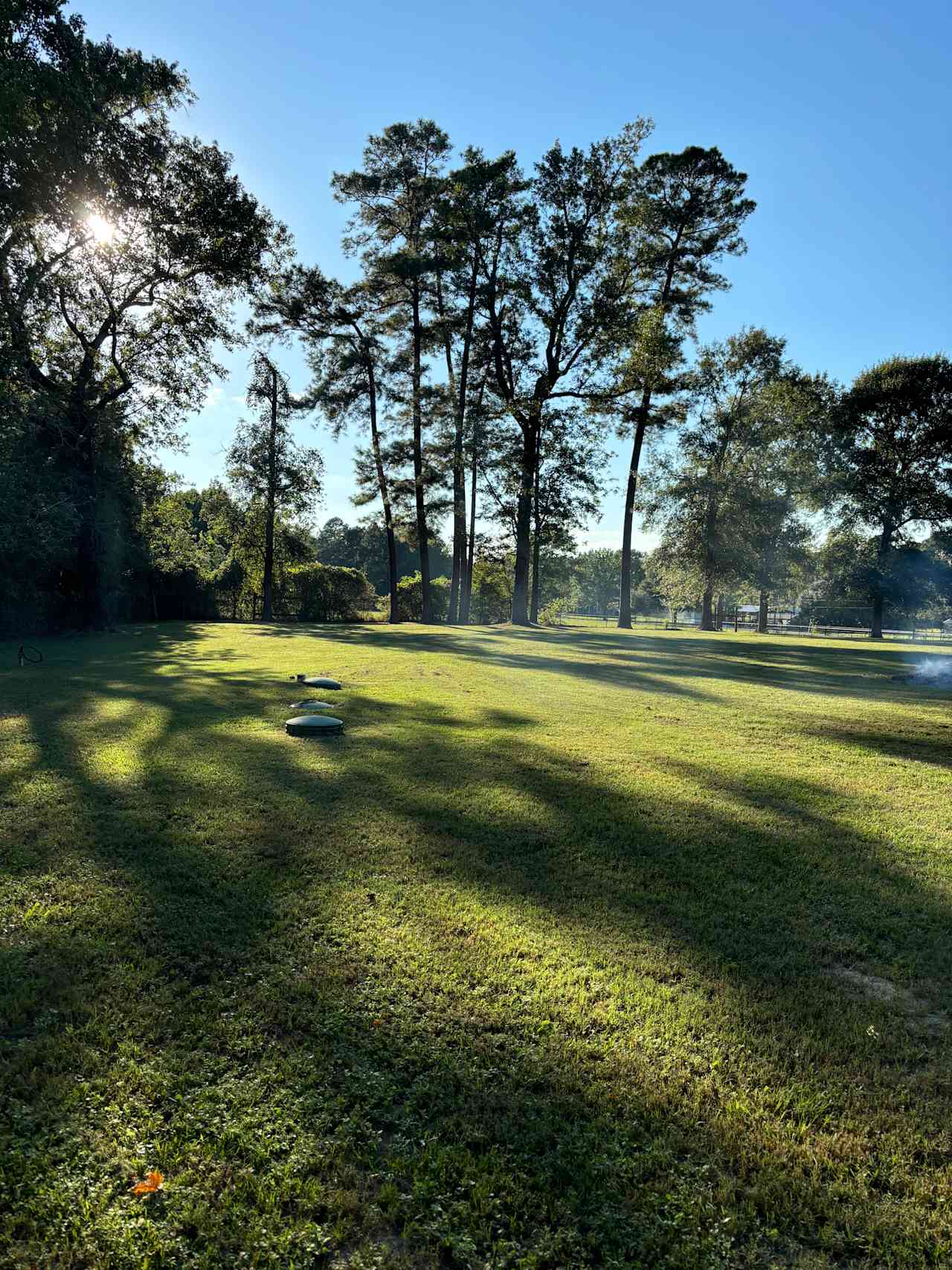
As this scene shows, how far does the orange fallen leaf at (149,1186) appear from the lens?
1519mm

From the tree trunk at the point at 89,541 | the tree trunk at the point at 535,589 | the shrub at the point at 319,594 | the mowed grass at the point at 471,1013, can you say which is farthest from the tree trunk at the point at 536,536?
the mowed grass at the point at 471,1013

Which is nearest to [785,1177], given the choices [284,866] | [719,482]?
[284,866]

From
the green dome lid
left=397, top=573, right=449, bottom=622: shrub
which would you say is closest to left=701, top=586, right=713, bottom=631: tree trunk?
left=397, top=573, right=449, bottom=622: shrub

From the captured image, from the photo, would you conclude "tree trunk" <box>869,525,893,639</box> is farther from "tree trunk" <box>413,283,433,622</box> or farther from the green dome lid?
the green dome lid

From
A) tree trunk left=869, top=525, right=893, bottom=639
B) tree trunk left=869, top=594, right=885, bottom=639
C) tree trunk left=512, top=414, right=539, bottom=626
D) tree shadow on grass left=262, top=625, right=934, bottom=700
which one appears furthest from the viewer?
tree trunk left=869, top=594, right=885, bottom=639

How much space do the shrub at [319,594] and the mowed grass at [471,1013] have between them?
27434 mm

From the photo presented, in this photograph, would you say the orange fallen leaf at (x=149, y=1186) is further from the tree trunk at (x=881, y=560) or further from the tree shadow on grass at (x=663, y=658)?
the tree trunk at (x=881, y=560)

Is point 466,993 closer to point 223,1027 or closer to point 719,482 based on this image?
point 223,1027

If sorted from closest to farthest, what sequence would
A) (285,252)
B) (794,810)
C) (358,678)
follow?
Answer: 1. (794,810)
2. (358,678)
3. (285,252)

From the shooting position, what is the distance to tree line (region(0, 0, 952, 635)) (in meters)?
15.2

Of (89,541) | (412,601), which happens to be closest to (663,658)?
(89,541)

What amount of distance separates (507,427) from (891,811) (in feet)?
72.0

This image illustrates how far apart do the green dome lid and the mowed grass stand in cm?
91

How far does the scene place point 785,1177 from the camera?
160 cm
